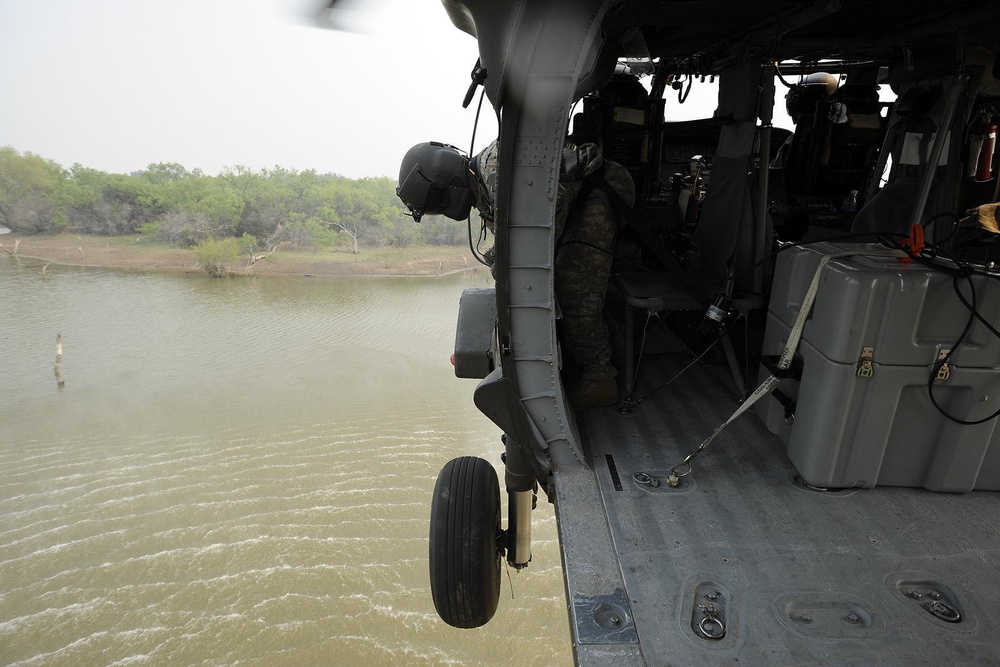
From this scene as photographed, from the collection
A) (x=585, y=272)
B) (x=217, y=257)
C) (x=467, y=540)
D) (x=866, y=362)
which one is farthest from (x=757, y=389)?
(x=217, y=257)

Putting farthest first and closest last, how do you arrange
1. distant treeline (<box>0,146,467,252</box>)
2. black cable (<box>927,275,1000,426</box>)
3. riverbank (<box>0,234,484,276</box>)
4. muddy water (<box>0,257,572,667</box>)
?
distant treeline (<box>0,146,467,252</box>) → riverbank (<box>0,234,484,276</box>) → muddy water (<box>0,257,572,667</box>) → black cable (<box>927,275,1000,426</box>)

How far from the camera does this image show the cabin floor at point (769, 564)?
1404 mm

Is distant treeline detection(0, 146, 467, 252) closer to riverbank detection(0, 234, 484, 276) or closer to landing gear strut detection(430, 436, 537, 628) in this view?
riverbank detection(0, 234, 484, 276)

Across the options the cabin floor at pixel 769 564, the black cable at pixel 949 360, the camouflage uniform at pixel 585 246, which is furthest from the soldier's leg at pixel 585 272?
the black cable at pixel 949 360

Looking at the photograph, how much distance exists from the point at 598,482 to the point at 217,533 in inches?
Result: 324

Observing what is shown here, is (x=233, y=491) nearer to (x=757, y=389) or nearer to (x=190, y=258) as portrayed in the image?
(x=757, y=389)

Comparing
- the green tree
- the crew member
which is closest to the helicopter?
the crew member

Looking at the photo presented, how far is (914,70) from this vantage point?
3.11 meters

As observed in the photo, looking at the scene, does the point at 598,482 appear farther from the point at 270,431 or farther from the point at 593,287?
the point at 270,431

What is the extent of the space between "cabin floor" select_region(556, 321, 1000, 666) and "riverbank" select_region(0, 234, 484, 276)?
2330cm

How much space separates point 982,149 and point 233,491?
10323 mm

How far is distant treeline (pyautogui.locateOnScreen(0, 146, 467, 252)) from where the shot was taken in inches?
1040

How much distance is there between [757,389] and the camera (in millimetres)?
2229

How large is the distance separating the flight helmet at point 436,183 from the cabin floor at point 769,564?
169 cm
